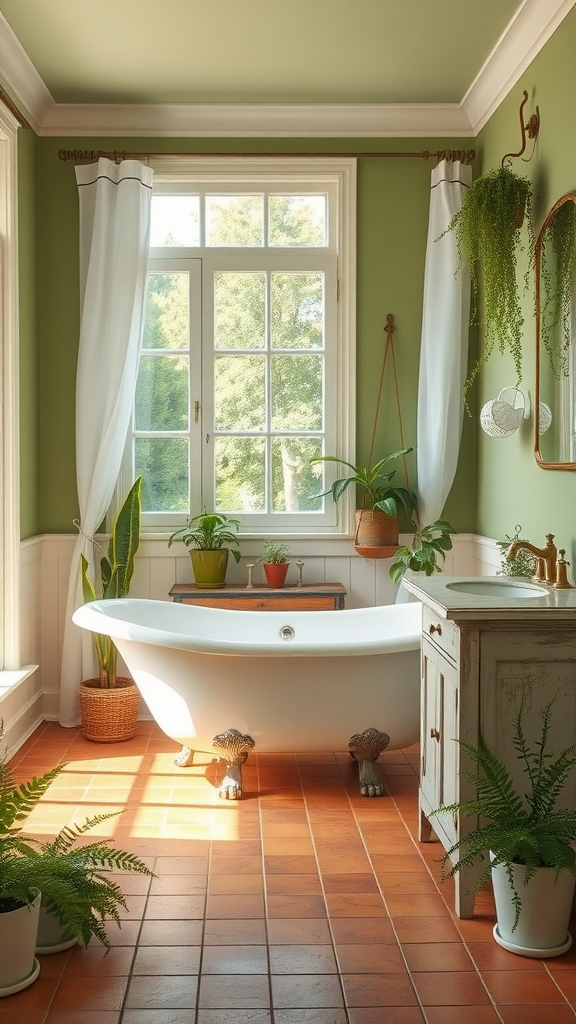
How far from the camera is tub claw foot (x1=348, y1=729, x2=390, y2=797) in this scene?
149 inches

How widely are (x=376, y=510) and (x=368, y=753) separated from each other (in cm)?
131

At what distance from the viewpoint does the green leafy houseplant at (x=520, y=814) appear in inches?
97.7

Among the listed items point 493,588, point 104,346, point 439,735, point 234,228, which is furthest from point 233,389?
point 439,735

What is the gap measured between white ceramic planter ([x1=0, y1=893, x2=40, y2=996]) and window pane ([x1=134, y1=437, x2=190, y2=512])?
2.77m

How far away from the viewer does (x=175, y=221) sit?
4977mm

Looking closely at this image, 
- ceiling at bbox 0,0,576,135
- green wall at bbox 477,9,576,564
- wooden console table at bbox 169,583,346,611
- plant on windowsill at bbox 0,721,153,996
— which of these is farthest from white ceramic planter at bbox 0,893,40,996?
ceiling at bbox 0,0,576,135

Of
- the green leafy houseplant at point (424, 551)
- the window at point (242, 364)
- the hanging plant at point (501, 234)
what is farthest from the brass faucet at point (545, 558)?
the window at point (242, 364)

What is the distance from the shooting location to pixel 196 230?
16.3 feet

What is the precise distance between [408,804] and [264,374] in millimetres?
2246

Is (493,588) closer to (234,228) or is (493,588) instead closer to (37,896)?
(37,896)

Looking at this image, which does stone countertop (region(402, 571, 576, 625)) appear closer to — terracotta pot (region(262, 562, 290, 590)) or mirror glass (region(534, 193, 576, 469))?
mirror glass (region(534, 193, 576, 469))

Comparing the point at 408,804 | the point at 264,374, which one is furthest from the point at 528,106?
the point at 408,804

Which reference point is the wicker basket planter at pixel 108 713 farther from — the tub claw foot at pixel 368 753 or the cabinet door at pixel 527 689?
the cabinet door at pixel 527 689

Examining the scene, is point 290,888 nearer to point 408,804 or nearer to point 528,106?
point 408,804
